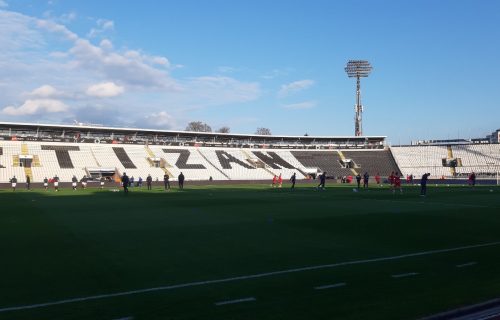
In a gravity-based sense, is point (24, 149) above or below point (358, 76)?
below

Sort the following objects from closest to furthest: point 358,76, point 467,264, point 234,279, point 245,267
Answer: point 234,279 → point 245,267 → point 467,264 → point 358,76

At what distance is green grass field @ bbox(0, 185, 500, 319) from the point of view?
6605 millimetres

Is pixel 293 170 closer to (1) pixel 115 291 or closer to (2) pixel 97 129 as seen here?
(2) pixel 97 129

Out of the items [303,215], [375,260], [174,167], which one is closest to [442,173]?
[174,167]

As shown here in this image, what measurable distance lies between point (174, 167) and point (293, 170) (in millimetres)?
19655

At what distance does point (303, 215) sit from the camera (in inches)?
722

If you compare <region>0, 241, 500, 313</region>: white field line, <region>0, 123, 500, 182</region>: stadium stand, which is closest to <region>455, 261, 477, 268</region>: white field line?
<region>0, 241, 500, 313</region>: white field line

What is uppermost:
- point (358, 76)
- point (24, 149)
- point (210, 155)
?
point (358, 76)

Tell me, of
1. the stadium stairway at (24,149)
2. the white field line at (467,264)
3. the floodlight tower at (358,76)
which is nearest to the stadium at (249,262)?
the white field line at (467,264)

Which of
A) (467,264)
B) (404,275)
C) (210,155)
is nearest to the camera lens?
(404,275)

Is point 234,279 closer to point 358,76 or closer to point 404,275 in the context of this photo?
point 404,275

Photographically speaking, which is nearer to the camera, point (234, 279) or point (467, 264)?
point (234, 279)

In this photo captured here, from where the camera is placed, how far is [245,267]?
919cm

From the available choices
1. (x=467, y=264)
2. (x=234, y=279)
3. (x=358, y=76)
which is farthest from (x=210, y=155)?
(x=234, y=279)
